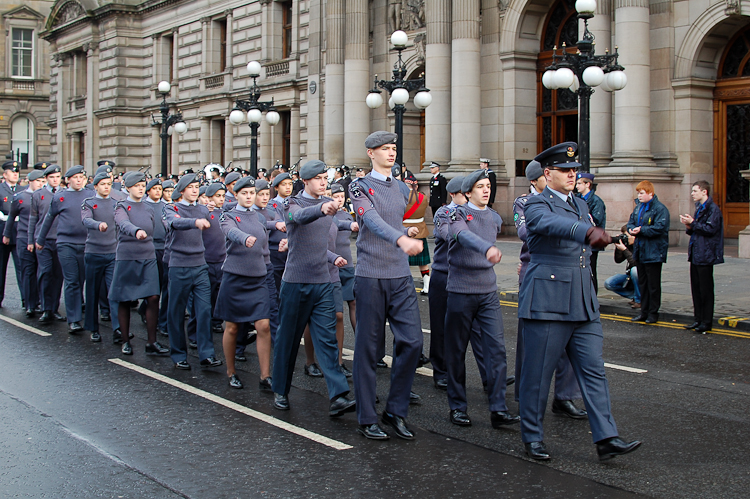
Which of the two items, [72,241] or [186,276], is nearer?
[186,276]

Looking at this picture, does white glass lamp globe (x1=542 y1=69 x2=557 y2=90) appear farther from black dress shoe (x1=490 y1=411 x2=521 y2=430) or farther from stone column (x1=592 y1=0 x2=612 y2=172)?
black dress shoe (x1=490 y1=411 x2=521 y2=430)

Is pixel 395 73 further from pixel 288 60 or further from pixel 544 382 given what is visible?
pixel 288 60

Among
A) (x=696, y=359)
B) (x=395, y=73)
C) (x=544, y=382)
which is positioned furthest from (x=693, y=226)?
(x=395, y=73)

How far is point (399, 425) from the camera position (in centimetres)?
652

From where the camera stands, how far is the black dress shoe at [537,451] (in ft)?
19.4

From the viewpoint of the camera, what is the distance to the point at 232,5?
3959cm

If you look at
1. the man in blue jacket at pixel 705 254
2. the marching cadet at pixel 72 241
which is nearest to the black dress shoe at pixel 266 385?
the marching cadet at pixel 72 241

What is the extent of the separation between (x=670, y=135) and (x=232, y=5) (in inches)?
920

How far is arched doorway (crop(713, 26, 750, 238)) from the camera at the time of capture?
21.7m

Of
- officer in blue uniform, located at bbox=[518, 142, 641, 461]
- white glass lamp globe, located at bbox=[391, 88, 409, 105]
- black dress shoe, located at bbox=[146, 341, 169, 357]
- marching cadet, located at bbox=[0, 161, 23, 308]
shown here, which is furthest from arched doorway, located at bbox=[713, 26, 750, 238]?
officer in blue uniform, located at bbox=[518, 142, 641, 461]

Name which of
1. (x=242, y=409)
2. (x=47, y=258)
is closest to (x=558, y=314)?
(x=242, y=409)

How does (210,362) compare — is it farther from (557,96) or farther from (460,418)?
(557,96)

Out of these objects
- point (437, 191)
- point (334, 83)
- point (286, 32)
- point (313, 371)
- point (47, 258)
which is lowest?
point (313, 371)

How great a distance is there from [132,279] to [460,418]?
4.77m
